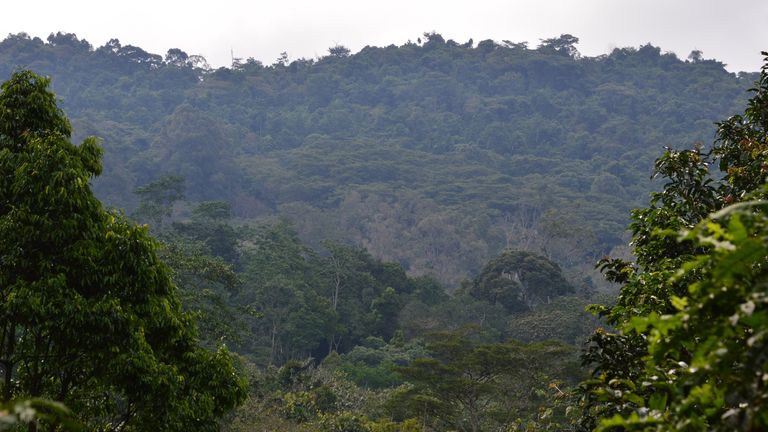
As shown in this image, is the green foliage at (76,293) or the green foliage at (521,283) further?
the green foliage at (521,283)

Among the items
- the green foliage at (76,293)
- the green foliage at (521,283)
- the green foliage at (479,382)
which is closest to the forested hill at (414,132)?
the green foliage at (521,283)

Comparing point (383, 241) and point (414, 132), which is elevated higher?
point (414, 132)

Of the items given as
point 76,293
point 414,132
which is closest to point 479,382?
point 76,293

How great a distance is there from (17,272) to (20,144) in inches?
52.3

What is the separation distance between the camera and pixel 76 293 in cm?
664

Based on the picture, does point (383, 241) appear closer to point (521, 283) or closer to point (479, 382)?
point (521, 283)

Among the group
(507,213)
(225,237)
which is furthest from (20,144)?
(507,213)

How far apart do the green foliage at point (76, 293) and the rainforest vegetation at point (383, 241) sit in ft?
0.08

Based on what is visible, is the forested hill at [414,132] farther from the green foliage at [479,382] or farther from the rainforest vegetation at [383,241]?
the green foliage at [479,382]

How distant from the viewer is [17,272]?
6750 millimetres

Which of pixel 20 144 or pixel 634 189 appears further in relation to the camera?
pixel 634 189

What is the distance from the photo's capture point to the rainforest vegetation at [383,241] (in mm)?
6438

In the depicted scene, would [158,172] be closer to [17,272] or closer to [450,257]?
[450,257]

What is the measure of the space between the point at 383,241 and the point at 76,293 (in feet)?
205
